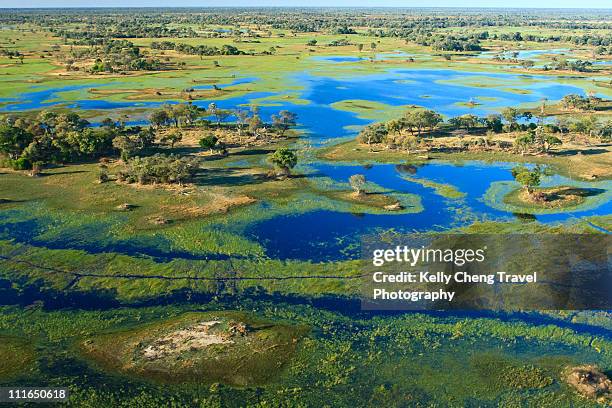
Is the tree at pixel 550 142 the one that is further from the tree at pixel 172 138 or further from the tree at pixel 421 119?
the tree at pixel 172 138

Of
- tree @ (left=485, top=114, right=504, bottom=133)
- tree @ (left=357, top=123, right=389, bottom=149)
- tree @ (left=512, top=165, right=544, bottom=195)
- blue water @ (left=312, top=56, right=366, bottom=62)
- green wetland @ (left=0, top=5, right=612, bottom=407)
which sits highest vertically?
blue water @ (left=312, top=56, right=366, bottom=62)

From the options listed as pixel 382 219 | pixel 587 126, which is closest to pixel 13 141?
pixel 382 219

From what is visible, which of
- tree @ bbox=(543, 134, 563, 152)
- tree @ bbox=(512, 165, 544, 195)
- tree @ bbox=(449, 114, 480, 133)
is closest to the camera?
tree @ bbox=(512, 165, 544, 195)

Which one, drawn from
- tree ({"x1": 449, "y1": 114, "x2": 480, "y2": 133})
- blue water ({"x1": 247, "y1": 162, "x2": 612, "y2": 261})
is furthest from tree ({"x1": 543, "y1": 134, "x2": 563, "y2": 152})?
tree ({"x1": 449, "y1": 114, "x2": 480, "y2": 133})

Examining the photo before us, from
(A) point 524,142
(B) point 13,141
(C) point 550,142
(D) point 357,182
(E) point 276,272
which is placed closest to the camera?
(E) point 276,272

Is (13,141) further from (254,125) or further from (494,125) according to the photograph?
(494,125)

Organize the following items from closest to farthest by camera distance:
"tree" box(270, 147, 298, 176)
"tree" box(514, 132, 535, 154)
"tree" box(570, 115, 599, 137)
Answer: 1. "tree" box(270, 147, 298, 176)
2. "tree" box(514, 132, 535, 154)
3. "tree" box(570, 115, 599, 137)

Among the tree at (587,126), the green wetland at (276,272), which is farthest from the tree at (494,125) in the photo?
the tree at (587,126)

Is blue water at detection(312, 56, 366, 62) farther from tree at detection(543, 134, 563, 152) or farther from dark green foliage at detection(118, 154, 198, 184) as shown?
dark green foliage at detection(118, 154, 198, 184)

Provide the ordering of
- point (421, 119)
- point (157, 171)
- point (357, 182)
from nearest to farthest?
point (357, 182) → point (157, 171) → point (421, 119)
